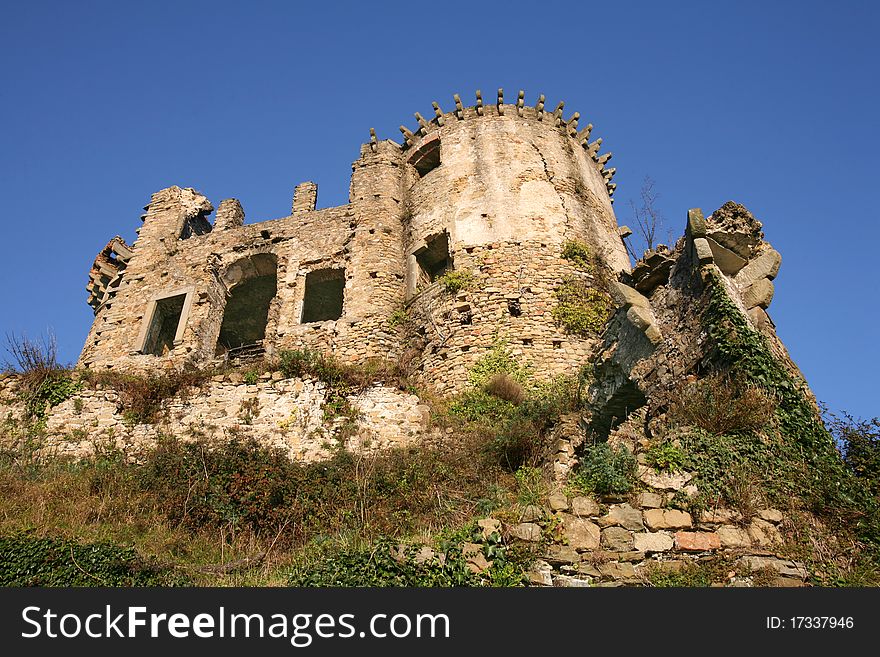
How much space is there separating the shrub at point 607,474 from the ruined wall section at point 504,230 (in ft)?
21.5

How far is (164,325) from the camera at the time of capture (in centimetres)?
1720

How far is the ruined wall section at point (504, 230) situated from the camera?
42.9 feet

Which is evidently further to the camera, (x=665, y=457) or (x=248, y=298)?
(x=248, y=298)

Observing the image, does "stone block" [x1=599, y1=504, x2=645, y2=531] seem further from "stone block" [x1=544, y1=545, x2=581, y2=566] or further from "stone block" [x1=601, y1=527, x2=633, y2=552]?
"stone block" [x1=544, y1=545, x2=581, y2=566]

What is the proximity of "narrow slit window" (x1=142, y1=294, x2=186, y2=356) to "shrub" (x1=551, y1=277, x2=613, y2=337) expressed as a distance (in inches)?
404

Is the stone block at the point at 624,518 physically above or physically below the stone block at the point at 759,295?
below

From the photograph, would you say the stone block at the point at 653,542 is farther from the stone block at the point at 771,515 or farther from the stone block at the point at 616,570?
the stone block at the point at 771,515

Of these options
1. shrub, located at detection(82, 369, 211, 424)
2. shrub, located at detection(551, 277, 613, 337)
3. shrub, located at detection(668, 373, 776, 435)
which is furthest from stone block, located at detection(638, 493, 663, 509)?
shrub, located at detection(82, 369, 211, 424)

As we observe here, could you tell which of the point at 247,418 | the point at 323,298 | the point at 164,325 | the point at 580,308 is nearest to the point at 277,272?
the point at 323,298

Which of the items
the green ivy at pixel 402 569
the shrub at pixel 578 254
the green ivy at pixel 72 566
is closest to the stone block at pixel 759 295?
the green ivy at pixel 402 569

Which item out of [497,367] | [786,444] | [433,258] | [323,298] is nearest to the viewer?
[786,444]

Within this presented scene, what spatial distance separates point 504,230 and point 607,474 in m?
9.82

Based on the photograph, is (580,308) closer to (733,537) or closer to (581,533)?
(581,533)

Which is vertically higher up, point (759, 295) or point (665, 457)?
point (759, 295)
